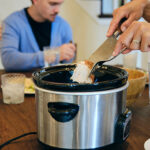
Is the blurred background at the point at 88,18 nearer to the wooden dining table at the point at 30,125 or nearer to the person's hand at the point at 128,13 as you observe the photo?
the person's hand at the point at 128,13

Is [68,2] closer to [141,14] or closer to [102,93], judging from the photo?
[141,14]

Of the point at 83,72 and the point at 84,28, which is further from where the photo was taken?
the point at 84,28

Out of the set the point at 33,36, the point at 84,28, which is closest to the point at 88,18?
the point at 84,28

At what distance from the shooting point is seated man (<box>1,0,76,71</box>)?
218 centimetres

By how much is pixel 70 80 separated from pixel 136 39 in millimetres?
278

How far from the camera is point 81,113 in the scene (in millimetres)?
690

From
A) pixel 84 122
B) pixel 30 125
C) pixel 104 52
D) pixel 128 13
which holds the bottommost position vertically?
pixel 30 125

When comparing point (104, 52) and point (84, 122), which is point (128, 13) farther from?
point (84, 122)

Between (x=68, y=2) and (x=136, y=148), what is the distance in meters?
4.03

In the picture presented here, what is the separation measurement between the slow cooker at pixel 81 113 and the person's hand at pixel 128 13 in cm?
51

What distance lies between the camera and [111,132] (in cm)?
74

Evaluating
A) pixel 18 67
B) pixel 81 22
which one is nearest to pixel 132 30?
pixel 18 67

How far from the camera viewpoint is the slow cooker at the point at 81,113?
0.68m

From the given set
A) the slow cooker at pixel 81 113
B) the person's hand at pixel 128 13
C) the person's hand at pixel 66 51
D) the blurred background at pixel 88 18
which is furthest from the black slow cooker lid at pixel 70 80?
the blurred background at pixel 88 18
